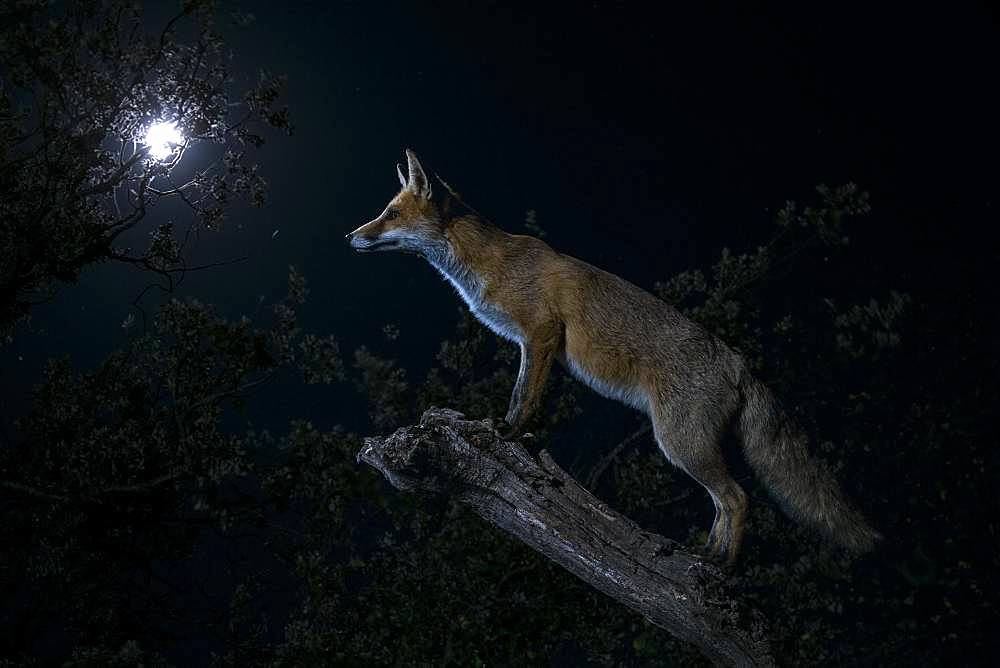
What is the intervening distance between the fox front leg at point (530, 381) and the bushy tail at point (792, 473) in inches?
43.3

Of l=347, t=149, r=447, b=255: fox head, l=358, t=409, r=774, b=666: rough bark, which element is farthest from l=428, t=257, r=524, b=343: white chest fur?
l=358, t=409, r=774, b=666: rough bark

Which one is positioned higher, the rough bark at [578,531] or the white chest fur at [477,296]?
the white chest fur at [477,296]

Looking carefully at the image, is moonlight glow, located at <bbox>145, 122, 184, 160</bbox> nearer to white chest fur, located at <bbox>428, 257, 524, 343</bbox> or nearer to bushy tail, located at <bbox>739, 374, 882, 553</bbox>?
white chest fur, located at <bbox>428, 257, 524, 343</bbox>

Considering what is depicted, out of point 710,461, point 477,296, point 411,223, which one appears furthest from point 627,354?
point 411,223

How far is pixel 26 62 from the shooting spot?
21.5ft

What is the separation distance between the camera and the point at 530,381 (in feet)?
16.4

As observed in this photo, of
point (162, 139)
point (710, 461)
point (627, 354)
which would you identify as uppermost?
point (162, 139)

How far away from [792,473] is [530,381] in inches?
59.3

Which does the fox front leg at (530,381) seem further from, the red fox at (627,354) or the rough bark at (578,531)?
the rough bark at (578,531)

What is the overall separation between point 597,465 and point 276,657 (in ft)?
9.82

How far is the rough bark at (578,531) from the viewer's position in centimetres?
430

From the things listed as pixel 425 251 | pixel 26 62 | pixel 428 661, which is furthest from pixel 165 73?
pixel 428 661

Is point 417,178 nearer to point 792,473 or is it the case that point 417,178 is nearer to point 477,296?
point 477,296

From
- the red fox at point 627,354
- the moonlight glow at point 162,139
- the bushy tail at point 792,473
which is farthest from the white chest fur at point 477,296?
the moonlight glow at point 162,139
